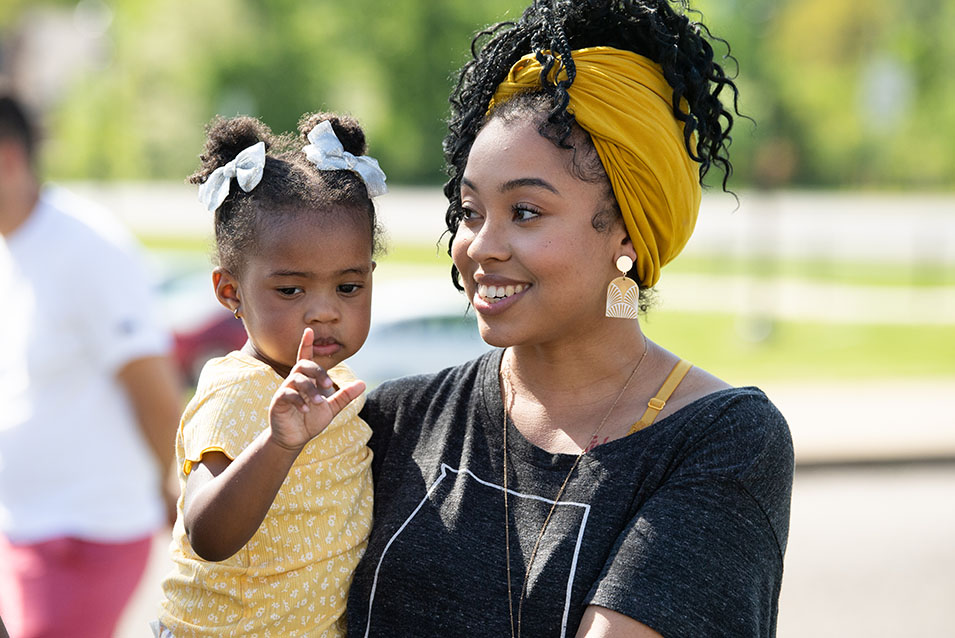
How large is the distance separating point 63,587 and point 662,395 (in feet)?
8.14

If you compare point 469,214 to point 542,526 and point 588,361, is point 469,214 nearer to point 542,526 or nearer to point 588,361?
point 588,361

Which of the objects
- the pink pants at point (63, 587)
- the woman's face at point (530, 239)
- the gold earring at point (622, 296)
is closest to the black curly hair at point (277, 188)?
the woman's face at point (530, 239)

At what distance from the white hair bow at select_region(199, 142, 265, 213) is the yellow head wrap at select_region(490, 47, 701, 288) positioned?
55 centimetres

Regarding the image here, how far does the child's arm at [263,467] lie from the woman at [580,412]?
0.37 m

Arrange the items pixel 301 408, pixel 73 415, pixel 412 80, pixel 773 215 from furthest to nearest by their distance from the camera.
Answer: pixel 773 215 → pixel 412 80 → pixel 73 415 → pixel 301 408

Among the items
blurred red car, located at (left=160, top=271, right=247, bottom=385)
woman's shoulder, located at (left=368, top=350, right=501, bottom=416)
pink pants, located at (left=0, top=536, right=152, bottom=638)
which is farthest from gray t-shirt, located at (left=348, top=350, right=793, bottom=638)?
blurred red car, located at (left=160, top=271, right=247, bottom=385)

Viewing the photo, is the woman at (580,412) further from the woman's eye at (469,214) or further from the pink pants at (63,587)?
the pink pants at (63,587)

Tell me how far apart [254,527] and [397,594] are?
0.36m

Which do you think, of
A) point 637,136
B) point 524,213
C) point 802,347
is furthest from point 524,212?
point 802,347

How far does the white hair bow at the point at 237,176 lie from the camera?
2.52m

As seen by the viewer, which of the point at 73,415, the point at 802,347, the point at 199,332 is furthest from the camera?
the point at 802,347

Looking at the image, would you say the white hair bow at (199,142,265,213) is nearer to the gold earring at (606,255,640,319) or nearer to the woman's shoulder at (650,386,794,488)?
the gold earring at (606,255,640,319)

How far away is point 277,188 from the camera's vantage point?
8.25 ft

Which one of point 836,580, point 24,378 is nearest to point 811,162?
point 836,580
